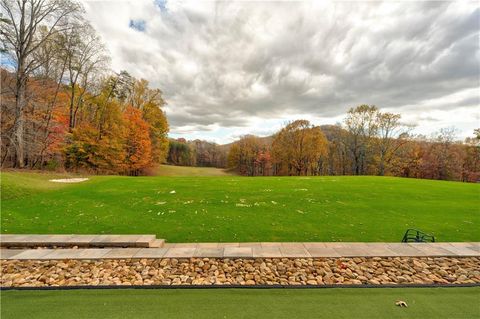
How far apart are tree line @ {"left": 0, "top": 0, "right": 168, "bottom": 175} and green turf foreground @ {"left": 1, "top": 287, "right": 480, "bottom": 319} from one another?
17.7m

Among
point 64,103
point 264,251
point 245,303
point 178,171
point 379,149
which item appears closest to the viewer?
point 245,303

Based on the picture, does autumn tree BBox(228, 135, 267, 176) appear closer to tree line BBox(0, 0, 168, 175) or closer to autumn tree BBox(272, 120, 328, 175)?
autumn tree BBox(272, 120, 328, 175)

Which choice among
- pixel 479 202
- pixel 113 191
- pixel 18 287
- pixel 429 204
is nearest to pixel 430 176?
pixel 479 202

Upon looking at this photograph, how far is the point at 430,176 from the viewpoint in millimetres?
35938

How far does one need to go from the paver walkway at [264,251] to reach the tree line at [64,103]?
15.7 meters

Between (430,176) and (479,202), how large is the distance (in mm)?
31976

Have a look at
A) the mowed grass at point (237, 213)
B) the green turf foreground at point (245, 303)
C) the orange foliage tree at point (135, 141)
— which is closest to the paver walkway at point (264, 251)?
the mowed grass at point (237, 213)

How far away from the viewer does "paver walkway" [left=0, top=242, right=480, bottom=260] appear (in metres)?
4.75

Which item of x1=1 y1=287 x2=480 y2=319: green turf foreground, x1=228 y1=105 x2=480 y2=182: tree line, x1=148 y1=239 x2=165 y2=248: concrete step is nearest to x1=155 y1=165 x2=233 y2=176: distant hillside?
x1=228 y1=105 x2=480 y2=182: tree line

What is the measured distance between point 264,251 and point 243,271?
3.10ft

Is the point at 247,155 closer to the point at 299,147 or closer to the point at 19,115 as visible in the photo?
the point at 299,147

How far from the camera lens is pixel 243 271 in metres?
4.17

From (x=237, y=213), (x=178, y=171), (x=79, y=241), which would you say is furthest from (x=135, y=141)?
(x=79, y=241)

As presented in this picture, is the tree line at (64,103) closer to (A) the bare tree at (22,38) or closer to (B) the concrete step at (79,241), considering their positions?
(A) the bare tree at (22,38)
